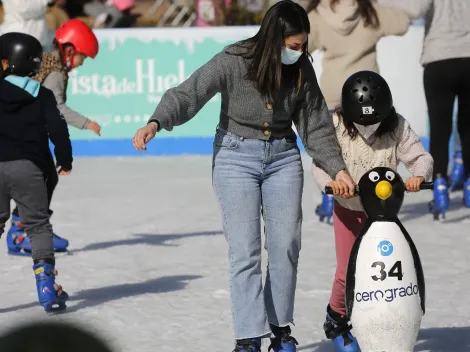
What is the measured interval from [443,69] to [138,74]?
15.5 ft

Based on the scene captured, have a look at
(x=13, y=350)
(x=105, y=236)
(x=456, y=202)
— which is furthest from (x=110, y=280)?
(x=13, y=350)

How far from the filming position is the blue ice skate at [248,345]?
11.1ft

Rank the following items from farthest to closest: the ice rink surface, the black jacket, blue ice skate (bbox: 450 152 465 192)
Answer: blue ice skate (bbox: 450 152 465 192) < the black jacket < the ice rink surface

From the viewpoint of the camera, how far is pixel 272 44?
10.4 ft

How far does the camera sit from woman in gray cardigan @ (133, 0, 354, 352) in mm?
3242

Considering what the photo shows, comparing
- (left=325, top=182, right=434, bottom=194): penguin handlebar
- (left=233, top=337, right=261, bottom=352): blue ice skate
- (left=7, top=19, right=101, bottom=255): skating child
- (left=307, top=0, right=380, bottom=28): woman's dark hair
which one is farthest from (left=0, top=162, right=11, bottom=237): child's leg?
(left=307, top=0, right=380, bottom=28): woman's dark hair

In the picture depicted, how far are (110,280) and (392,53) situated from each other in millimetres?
6139

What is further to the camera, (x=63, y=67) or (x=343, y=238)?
(x=63, y=67)

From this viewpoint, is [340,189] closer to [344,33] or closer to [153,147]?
[344,33]

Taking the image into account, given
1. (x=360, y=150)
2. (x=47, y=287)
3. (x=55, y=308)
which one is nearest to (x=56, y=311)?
(x=55, y=308)

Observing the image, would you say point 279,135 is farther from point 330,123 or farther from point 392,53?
point 392,53

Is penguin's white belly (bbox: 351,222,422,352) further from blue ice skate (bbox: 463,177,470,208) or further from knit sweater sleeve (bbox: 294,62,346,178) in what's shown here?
blue ice skate (bbox: 463,177,470,208)

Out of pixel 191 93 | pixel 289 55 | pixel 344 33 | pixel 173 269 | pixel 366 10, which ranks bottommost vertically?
pixel 173 269

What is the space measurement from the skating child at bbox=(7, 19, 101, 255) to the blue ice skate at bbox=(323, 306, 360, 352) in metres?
2.15
